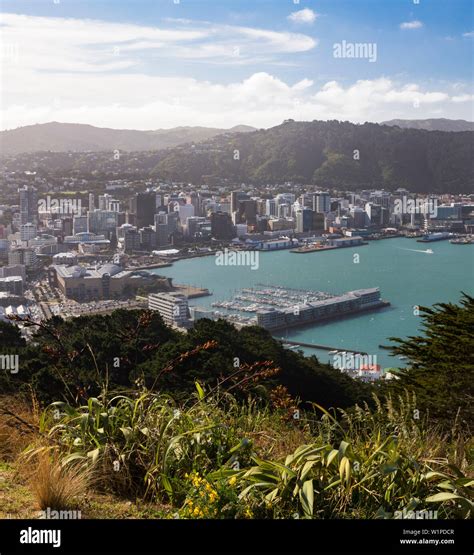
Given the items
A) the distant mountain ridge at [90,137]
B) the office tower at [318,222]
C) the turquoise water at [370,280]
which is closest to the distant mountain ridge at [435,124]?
the office tower at [318,222]

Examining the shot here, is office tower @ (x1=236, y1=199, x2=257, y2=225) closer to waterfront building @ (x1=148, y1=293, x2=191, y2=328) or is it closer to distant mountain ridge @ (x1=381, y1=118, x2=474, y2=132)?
waterfront building @ (x1=148, y1=293, x2=191, y2=328)

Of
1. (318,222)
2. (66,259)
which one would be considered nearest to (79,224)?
(66,259)

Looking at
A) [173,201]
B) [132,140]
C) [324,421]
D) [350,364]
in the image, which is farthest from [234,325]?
[324,421]

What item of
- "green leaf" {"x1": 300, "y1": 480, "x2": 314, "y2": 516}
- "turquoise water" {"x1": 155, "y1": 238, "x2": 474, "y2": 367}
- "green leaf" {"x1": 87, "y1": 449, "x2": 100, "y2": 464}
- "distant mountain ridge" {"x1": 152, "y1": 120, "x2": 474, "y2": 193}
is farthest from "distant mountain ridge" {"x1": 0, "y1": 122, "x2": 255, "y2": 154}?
"green leaf" {"x1": 300, "y1": 480, "x2": 314, "y2": 516}

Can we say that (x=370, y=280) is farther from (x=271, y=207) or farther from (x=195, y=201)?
(x=195, y=201)

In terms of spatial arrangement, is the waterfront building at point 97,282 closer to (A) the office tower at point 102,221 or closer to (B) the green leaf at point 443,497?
(A) the office tower at point 102,221
